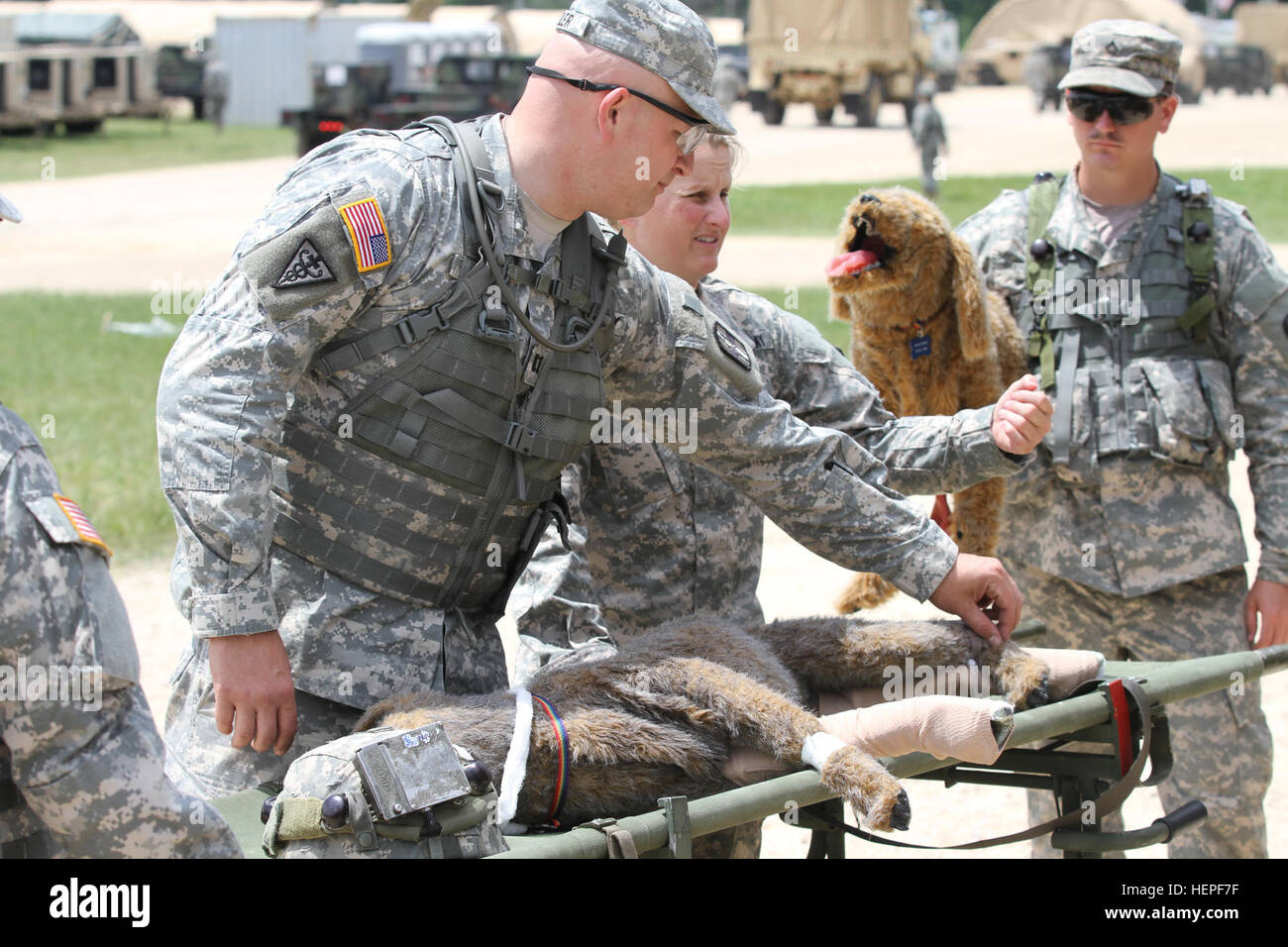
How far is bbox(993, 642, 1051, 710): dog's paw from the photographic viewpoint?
2.96 meters

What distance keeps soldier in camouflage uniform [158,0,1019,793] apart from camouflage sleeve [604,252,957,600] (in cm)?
10

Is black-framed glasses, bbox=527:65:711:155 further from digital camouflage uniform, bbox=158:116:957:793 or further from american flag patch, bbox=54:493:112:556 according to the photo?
american flag patch, bbox=54:493:112:556

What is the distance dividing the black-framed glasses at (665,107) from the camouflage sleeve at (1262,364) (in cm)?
214

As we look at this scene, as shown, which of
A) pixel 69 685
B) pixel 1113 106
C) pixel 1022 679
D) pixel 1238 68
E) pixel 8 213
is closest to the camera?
pixel 69 685

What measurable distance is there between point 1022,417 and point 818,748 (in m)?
1.08

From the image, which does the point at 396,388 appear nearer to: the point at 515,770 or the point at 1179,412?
the point at 515,770

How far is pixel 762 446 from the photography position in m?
3.02

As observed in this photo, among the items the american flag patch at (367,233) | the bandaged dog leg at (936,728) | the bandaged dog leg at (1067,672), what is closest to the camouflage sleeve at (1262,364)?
the bandaged dog leg at (1067,672)

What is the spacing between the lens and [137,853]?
6.33 ft

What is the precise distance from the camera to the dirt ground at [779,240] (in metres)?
5.16

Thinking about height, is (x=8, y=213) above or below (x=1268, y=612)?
above

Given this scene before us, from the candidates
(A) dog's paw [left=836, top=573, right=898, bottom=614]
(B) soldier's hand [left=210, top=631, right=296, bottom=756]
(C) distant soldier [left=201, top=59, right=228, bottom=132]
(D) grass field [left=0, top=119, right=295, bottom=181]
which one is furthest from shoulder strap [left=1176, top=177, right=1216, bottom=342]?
(C) distant soldier [left=201, top=59, right=228, bottom=132]

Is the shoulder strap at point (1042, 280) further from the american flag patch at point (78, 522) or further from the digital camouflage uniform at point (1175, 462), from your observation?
the american flag patch at point (78, 522)

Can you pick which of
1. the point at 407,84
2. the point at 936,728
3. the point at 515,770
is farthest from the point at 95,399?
the point at 407,84
